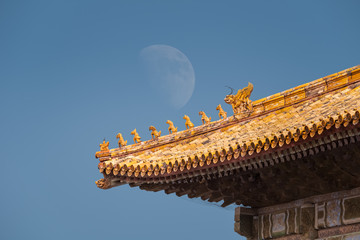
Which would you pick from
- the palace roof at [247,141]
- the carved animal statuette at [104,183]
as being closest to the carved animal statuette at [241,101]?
the palace roof at [247,141]

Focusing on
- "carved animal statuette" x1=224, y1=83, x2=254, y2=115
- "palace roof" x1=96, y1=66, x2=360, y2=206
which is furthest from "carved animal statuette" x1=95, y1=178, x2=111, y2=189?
"carved animal statuette" x1=224, y1=83, x2=254, y2=115

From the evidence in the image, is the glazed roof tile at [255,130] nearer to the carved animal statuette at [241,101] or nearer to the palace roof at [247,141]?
the palace roof at [247,141]

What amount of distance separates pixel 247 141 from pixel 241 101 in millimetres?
3115

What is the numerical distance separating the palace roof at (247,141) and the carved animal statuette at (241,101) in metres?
0.14

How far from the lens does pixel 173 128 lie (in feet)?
53.3

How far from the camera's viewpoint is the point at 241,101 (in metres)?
15.5

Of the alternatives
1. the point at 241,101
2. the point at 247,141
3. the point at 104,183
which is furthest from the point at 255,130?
the point at 104,183

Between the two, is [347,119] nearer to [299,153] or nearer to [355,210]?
Result: [299,153]

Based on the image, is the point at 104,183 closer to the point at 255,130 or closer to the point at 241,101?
the point at 255,130

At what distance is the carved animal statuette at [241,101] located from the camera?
15.4 m

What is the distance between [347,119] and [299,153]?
1389mm

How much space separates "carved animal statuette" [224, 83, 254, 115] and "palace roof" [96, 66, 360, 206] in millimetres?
138

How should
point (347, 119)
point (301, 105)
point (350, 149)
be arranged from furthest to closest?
1. point (301, 105)
2. point (350, 149)
3. point (347, 119)

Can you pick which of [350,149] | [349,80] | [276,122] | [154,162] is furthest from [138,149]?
[350,149]
